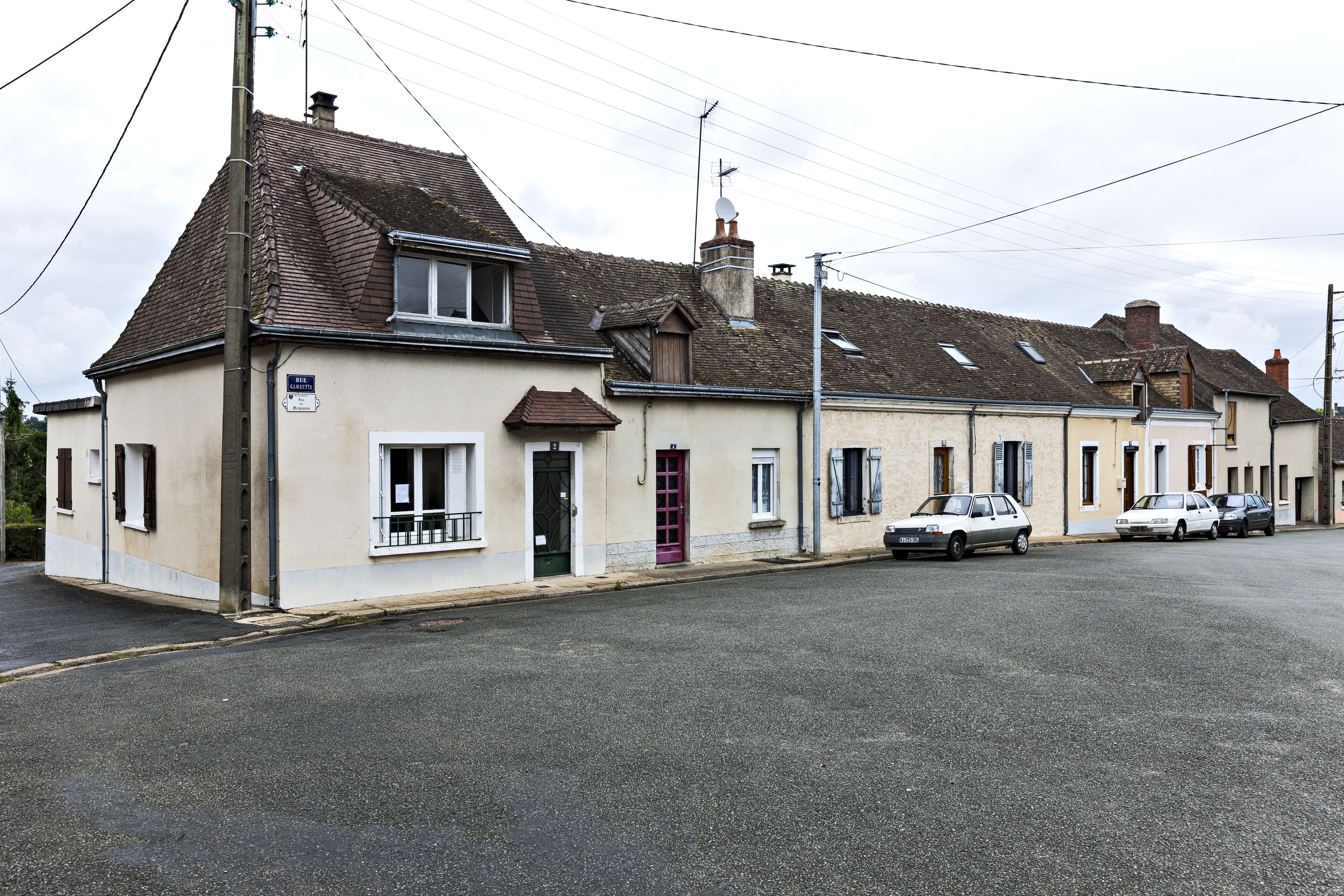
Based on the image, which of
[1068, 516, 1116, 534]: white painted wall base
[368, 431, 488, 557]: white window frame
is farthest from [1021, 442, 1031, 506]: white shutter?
[368, 431, 488, 557]: white window frame

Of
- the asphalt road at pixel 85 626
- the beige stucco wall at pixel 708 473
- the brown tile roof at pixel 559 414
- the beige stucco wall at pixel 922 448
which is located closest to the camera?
the asphalt road at pixel 85 626

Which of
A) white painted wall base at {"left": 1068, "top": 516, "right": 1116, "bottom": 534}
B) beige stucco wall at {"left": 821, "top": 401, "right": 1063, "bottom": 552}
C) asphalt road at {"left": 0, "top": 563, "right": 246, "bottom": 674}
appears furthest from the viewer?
white painted wall base at {"left": 1068, "top": 516, "right": 1116, "bottom": 534}

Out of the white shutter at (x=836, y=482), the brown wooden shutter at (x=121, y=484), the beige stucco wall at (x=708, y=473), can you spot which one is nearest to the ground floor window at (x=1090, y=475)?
the white shutter at (x=836, y=482)

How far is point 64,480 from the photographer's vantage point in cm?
2181

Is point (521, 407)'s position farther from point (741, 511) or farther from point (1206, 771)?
point (1206, 771)

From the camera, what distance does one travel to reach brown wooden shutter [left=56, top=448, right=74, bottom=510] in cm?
2139

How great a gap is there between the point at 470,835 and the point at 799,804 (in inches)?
71.8

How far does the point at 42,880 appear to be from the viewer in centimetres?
440

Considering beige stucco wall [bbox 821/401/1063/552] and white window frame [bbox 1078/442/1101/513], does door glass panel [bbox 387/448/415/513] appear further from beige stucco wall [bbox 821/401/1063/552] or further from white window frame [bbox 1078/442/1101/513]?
white window frame [bbox 1078/442/1101/513]

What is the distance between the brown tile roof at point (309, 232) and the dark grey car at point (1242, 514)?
24004 millimetres

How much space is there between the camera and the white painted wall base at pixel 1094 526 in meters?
29.6

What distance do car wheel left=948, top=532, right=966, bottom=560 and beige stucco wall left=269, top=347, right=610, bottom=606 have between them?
8386 millimetres

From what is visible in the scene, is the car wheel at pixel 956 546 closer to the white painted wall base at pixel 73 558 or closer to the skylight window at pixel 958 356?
the skylight window at pixel 958 356

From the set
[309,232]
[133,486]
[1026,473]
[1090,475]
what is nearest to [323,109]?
[309,232]
